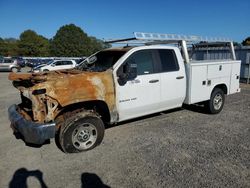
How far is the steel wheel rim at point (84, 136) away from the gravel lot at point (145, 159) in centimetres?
18

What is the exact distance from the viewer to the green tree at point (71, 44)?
207ft

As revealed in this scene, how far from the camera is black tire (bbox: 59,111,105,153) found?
421 centimetres

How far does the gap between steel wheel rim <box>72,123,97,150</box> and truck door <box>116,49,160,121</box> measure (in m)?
0.73

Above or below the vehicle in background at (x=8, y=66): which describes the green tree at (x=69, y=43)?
above

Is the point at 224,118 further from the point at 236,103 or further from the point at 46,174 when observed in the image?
the point at 46,174

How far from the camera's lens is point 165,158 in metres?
4.13

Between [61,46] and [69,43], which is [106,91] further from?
[69,43]

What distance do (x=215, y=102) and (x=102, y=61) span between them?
365cm

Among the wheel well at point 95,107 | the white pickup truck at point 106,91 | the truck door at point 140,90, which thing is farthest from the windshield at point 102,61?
the wheel well at point 95,107

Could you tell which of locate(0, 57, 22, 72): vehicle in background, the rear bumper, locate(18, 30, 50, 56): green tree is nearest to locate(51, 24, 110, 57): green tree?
locate(18, 30, 50, 56): green tree

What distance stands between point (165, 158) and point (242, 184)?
1.27 meters

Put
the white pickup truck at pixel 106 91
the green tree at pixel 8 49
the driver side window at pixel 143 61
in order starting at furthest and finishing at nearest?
the green tree at pixel 8 49, the driver side window at pixel 143 61, the white pickup truck at pixel 106 91

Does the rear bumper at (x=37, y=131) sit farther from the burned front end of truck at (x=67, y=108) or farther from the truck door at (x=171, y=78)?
the truck door at (x=171, y=78)

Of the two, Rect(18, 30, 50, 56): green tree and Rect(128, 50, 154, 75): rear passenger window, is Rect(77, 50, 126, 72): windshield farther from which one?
Rect(18, 30, 50, 56): green tree
